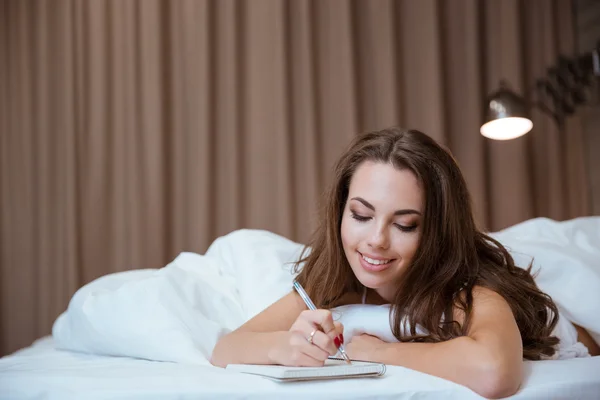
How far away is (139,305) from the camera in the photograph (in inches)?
54.2

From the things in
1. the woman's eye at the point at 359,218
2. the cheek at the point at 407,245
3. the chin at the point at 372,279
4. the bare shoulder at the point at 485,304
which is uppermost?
the woman's eye at the point at 359,218

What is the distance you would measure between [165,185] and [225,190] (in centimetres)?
27

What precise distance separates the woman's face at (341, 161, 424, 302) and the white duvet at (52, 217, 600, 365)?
0.37 meters

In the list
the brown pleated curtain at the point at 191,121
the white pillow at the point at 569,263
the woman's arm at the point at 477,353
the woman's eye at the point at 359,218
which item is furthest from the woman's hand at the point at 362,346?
the brown pleated curtain at the point at 191,121

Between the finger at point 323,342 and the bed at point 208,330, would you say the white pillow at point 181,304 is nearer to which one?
the bed at point 208,330

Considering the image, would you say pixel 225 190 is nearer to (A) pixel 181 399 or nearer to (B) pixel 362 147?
(B) pixel 362 147

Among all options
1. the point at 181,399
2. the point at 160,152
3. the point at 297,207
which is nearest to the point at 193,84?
the point at 160,152

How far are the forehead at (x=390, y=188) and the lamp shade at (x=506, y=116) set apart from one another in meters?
1.47

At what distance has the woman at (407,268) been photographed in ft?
3.67

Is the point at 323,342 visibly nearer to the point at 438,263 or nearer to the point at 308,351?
the point at 308,351

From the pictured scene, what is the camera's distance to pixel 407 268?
1.23m

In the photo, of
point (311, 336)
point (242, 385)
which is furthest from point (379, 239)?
point (242, 385)

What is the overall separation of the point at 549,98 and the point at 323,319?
8.25 ft

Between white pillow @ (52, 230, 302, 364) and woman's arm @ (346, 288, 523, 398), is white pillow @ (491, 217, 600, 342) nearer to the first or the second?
woman's arm @ (346, 288, 523, 398)
